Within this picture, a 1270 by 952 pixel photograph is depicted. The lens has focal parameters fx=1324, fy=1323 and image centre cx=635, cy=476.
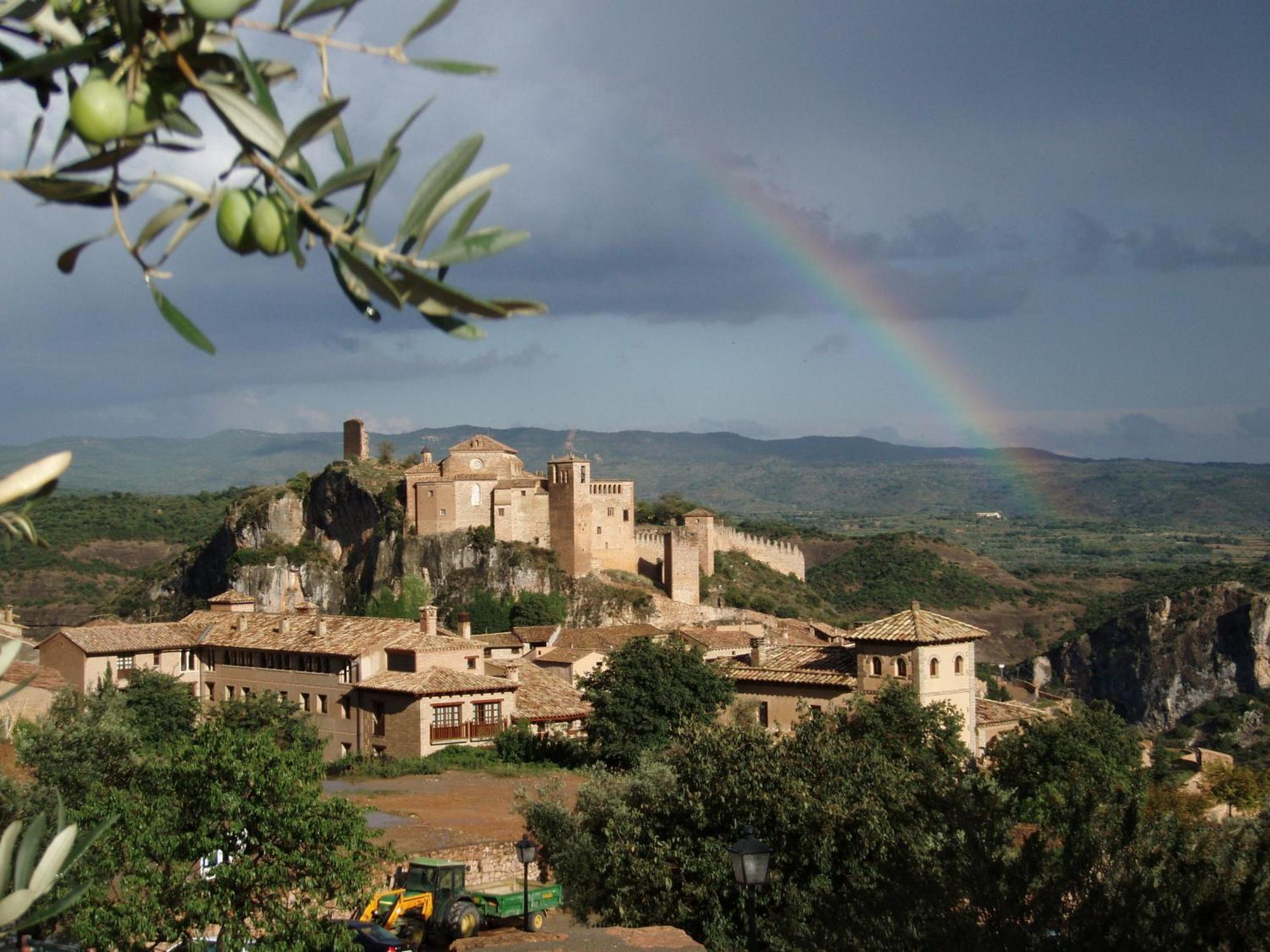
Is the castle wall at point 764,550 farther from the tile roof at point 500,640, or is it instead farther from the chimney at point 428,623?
the chimney at point 428,623

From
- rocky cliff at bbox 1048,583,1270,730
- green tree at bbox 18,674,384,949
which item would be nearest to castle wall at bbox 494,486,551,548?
rocky cliff at bbox 1048,583,1270,730

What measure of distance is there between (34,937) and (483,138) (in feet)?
55.8

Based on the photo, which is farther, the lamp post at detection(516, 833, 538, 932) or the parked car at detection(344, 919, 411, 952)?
the lamp post at detection(516, 833, 538, 932)

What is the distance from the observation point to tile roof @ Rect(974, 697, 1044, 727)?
33281mm

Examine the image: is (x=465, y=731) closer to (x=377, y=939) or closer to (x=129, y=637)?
(x=129, y=637)

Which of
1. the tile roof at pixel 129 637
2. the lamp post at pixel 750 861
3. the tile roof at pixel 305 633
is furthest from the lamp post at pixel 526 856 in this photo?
the tile roof at pixel 129 637

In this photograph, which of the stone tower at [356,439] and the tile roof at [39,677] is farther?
the stone tower at [356,439]

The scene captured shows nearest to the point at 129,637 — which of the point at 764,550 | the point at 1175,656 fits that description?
the point at 764,550

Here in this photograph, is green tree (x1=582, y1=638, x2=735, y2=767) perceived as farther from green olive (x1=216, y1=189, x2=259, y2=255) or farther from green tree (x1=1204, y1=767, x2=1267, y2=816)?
green olive (x1=216, y1=189, x2=259, y2=255)

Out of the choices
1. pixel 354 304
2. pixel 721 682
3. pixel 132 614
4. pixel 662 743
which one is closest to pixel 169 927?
pixel 354 304

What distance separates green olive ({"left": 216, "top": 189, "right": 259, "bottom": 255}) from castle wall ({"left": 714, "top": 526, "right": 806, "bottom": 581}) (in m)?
74.8

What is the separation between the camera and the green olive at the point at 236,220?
6.17ft

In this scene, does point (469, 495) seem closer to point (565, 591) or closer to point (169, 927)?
point (565, 591)

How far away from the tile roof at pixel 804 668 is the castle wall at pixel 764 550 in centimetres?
4163
